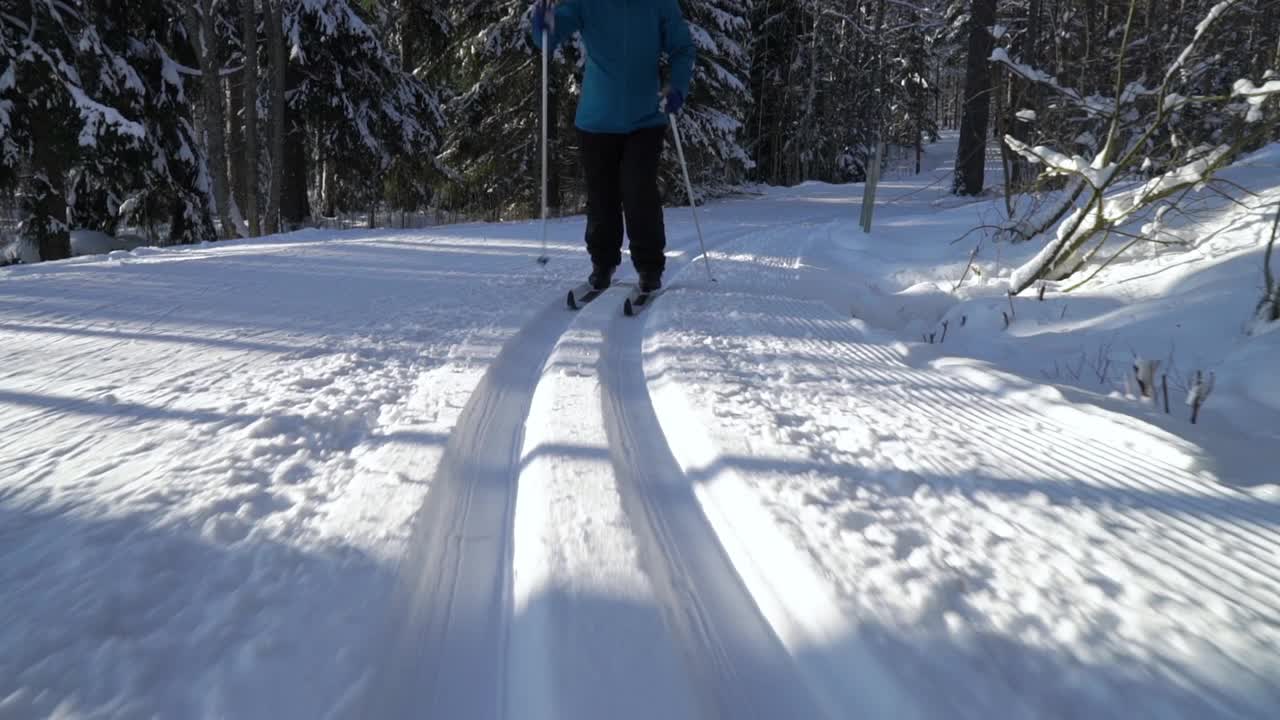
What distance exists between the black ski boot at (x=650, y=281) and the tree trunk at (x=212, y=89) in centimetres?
1060

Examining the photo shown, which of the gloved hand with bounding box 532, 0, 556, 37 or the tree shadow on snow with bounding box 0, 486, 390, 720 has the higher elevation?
the gloved hand with bounding box 532, 0, 556, 37

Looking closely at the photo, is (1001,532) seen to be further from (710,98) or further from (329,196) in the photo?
(329,196)

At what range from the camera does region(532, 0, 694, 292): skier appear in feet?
10.6

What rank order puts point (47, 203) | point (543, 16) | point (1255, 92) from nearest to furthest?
point (1255, 92)
point (543, 16)
point (47, 203)

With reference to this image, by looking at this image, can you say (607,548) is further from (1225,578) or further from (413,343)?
(413,343)

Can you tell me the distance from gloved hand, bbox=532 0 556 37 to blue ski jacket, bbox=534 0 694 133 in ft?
0.19

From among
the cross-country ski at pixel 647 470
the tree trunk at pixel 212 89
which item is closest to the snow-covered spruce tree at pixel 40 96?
the tree trunk at pixel 212 89

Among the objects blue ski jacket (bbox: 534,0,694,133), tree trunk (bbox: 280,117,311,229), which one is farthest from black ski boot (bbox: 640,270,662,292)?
tree trunk (bbox: 280,117,311,229)

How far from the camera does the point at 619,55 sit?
10.5ft

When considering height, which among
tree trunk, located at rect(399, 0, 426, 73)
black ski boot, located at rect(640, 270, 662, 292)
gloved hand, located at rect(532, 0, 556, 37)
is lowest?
black ski boot, located at rect(640, 270, 662, 292)

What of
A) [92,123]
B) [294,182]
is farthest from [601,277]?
[294,182]

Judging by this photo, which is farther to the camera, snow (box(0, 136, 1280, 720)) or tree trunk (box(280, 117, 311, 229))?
tree trunk (box(280, 117, 311, 229))

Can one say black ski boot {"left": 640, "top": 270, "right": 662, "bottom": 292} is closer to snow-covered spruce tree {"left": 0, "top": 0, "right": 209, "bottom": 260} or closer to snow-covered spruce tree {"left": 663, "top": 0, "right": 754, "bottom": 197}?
snow-covered spruce tree {"left": 0, "top": 0, "right": 209, "bottom": 260}

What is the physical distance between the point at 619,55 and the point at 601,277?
1.11 m
